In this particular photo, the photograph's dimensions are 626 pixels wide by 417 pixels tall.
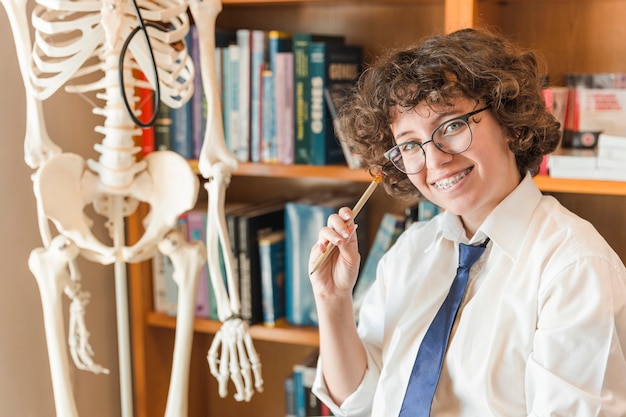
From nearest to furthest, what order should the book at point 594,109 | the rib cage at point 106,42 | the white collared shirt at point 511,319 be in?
the white collared shirt at point 511,319 → the rib cage at point 106,42 → the book at point 594,109

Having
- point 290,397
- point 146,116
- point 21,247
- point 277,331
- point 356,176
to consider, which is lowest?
point 290,397

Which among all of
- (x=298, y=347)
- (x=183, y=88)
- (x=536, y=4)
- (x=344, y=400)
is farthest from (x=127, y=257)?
(x=536, y=4)

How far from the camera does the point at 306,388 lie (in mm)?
1951

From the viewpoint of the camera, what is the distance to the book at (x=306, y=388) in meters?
1.93

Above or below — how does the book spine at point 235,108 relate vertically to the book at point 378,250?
above

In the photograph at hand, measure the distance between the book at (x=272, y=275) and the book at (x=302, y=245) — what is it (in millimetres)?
15

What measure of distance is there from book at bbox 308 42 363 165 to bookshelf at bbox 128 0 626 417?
5 cm

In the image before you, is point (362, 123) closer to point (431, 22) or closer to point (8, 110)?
point (431, 22)

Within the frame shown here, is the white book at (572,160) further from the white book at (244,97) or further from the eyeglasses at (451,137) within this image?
the white book at (244,97)

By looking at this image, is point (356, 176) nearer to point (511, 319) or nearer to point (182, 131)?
point (182, 131)

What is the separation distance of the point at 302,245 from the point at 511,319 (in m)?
0.75

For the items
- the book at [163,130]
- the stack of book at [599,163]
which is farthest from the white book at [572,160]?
the book at [163,130]

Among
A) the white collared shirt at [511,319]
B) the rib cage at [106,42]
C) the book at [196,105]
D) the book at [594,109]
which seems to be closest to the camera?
the white collared shirt at [511,319]

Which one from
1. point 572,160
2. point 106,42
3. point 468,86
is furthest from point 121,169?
point 572,160
